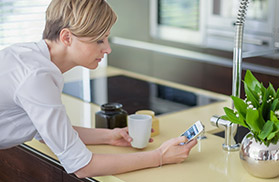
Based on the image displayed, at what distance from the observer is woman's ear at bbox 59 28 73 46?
65.8 inches

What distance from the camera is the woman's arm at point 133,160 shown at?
1.59 metres

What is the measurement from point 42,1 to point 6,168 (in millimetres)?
1218

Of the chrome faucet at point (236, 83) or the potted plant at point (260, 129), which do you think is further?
the chrome faucet at point (236, 83)

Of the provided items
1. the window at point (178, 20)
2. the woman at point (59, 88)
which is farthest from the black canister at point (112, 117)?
the window at point (178, 20)

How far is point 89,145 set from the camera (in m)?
1.89

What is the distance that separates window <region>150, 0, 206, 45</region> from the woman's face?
2275 mm

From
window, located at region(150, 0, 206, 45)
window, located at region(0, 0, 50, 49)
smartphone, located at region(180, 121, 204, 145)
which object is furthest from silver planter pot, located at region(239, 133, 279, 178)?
window, located at region(150, 0, 206, 45)

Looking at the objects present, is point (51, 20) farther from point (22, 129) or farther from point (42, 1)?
point (42, 1)

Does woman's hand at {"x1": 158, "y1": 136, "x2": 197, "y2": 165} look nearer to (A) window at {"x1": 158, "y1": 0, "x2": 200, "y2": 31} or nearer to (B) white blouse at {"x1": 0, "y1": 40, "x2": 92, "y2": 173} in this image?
(B) white blouse at {"x1": 0, "y1": 40, "x2": 92, "y2": 173}

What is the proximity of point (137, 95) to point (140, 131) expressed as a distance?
91 centimetres

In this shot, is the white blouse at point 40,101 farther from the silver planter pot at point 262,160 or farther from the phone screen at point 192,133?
the silver planter pot at point 262,160

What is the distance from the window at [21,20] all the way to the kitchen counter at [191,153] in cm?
76

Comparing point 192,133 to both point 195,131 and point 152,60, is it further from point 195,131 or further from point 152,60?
point 152,60

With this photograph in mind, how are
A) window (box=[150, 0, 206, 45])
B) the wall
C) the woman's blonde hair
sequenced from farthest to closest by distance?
1. window (box=[150, 0, 206, 45])
2. the wall
3. the woman's blonde hair
